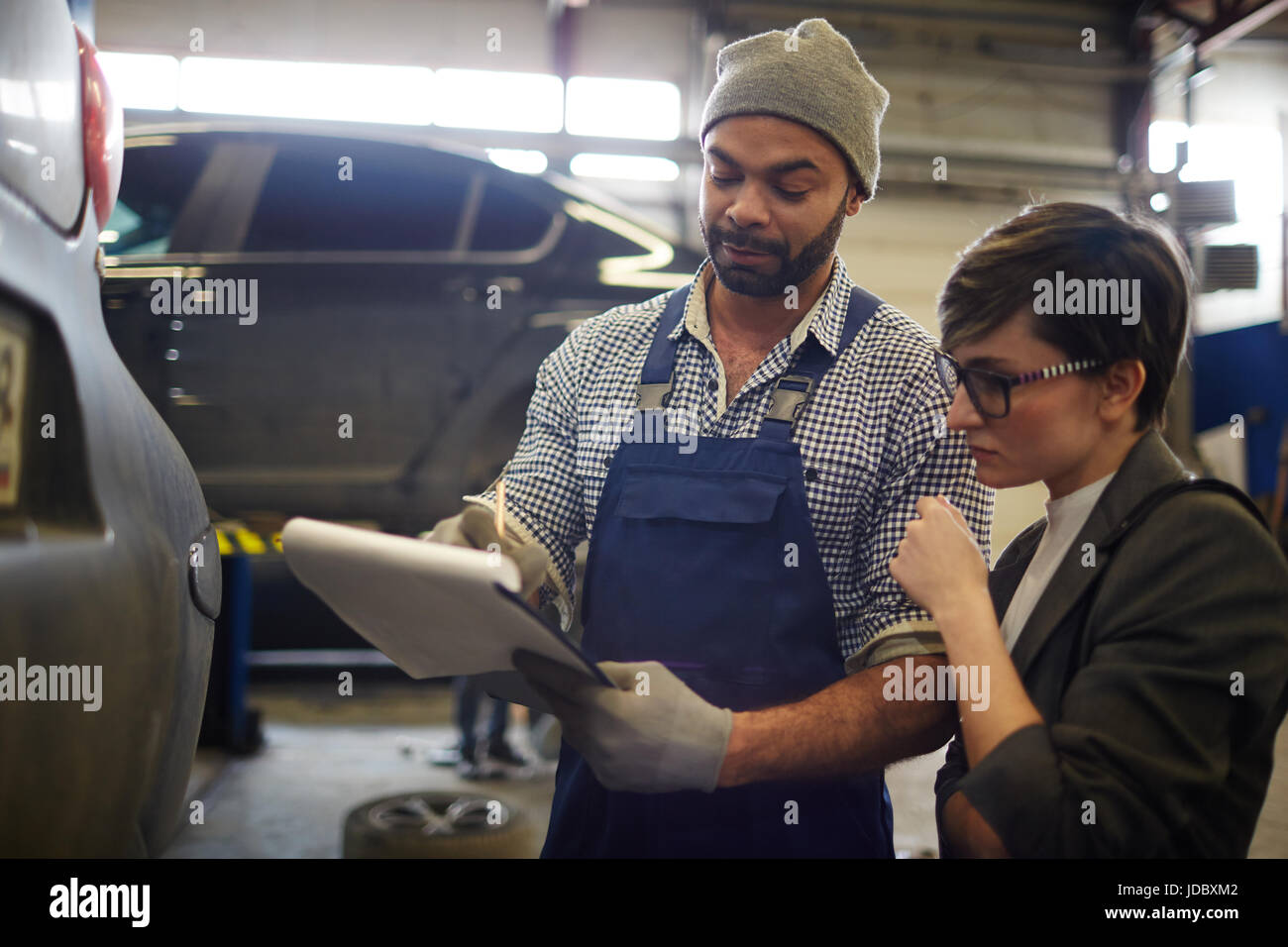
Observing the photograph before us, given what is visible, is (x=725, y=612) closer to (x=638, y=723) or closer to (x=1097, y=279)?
(x=638, y=723)

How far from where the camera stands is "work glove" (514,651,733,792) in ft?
2.55

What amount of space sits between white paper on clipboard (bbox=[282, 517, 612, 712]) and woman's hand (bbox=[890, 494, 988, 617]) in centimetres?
25

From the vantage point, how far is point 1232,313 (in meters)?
6.70

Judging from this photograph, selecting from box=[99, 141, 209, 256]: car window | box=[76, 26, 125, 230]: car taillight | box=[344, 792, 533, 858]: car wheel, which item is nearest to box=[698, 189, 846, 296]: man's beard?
box=[76, 26, 125, 230]: car taillight

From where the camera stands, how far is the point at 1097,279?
761 mm

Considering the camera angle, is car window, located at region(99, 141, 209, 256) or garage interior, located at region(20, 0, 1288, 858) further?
garage interior, located at region(20, 0, 1288, 858)

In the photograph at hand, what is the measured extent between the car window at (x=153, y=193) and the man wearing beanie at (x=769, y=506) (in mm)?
1669

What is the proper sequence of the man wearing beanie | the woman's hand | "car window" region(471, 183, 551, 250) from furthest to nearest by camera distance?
"car window" region(471, 183, 551, 250) → the man wearing beanie → the woman's hand

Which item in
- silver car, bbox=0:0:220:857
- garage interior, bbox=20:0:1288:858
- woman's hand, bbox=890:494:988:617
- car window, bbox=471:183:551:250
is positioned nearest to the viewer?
silver car, bbox=0:0:220:857

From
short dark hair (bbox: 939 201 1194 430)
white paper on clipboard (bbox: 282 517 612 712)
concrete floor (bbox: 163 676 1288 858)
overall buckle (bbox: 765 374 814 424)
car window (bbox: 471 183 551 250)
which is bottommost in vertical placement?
concrete floor (bbox: 163 676 1288 858)

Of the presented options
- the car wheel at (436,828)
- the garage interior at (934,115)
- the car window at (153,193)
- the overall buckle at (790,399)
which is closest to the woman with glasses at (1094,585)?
the overall buckle at (790,399)

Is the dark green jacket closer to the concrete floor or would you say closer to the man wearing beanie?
the man wearing beanie

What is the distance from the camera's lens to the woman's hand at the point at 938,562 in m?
0.75
